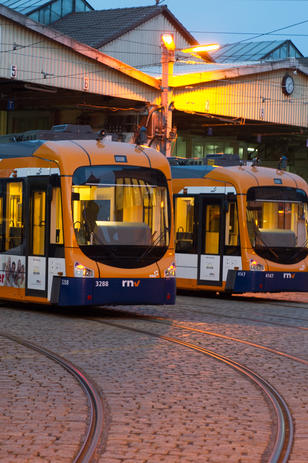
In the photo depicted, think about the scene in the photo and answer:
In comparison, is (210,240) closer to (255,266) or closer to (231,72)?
(255,266)

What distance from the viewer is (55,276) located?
602 inches

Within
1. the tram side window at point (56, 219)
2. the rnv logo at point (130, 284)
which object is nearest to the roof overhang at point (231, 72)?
the tram side window at point (56, 219)

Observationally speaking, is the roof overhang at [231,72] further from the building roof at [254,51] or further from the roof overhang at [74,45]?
the building roof at [254,51]

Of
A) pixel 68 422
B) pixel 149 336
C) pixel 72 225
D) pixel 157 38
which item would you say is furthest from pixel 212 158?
pixel 157 38

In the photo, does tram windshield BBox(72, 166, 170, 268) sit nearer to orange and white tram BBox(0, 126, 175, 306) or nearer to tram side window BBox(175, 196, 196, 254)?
orange and white tram BBox(0, 126, 175, 306)

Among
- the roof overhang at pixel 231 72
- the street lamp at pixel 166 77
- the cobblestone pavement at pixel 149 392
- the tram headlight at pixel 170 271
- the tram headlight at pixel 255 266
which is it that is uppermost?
the roof overhang at pixel 231 72

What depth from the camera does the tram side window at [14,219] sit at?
16348mm

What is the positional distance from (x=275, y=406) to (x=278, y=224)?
40.9 ft

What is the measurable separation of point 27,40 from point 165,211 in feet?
54.0

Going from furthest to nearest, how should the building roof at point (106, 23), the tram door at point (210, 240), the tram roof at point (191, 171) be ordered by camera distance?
the building roof at point (106, 23) → the tram roof at point (191, 171) → the tram door at point (210, 240)

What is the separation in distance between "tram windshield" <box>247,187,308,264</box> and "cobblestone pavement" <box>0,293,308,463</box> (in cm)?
495

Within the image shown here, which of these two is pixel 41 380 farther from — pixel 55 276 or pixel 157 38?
pixel 157 38

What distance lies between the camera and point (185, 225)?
21328 millimetres

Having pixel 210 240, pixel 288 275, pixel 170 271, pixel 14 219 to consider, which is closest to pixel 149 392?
pixel 170 271
